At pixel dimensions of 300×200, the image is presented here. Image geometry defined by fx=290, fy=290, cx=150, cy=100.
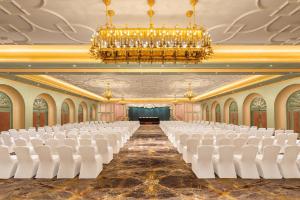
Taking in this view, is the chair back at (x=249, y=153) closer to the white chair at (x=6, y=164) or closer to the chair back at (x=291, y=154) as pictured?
the chair back at (x=291, y=154)

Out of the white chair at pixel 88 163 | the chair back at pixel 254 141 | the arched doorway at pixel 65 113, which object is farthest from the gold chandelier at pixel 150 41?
the arched doorway at pixel 65 113

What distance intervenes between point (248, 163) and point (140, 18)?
15.3 feet

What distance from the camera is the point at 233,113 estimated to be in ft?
98.3

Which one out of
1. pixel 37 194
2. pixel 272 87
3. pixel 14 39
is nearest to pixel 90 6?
pixel 14 39

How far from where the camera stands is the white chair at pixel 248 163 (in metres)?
7.50

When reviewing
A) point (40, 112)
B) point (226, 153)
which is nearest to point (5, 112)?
point (40, 112)

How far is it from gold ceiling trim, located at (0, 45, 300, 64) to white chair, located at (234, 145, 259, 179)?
4.23 metres

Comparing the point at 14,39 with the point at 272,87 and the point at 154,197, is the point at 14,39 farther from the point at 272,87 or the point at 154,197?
the point at 272,87

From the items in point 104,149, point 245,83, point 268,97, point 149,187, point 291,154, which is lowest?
point 149,187

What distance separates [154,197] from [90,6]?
4212 millimetres

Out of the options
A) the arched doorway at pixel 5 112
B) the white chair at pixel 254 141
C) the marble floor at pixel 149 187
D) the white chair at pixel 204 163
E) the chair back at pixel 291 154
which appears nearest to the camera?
the marble floor at pixel 149 187

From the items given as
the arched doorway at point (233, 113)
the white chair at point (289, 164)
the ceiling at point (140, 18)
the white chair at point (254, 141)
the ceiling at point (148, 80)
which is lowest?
the white chair at point (289, 164)

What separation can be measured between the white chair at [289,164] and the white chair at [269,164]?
0.19 meters

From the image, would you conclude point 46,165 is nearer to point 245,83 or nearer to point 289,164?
point 289,164
